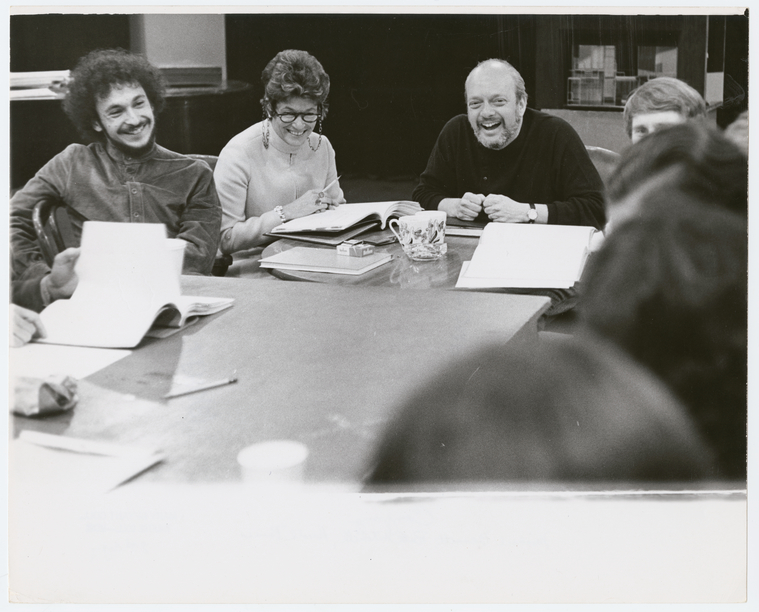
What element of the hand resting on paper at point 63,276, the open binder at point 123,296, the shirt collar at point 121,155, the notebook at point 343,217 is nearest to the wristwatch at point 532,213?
the notebook at point 343,217

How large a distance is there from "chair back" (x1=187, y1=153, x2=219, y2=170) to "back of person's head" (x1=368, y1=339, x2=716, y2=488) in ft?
2.36

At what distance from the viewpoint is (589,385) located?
1455 mm

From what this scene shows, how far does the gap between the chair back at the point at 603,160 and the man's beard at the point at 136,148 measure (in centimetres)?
93

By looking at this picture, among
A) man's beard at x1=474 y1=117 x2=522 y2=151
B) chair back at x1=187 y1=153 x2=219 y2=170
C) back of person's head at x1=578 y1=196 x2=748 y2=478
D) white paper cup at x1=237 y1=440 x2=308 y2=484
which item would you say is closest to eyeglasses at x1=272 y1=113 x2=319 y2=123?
chair back at x1=187 y1=153 x2=219 y2=170

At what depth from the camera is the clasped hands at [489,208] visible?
1874 millimetres

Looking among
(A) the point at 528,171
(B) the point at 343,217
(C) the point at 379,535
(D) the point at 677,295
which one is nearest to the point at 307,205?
(B) the point at 343,217

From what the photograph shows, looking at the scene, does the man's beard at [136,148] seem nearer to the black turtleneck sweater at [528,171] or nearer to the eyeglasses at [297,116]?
the eyeglasses at [297,116]

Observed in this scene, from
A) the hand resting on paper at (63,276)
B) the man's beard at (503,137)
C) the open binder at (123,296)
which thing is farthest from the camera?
the man's beard at (503,137)

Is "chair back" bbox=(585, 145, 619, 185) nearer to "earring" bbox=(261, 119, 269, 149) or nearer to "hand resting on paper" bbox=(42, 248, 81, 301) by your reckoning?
"earring" bbox=(261, 119, 269, 149)

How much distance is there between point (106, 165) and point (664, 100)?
1.17 meters

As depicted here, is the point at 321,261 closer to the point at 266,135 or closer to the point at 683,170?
the point at 266,135

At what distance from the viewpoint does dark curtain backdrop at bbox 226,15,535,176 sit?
5.38 ft
